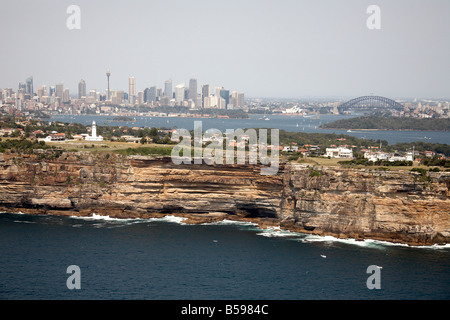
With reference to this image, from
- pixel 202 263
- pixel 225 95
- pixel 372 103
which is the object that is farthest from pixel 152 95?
pixel 202 263

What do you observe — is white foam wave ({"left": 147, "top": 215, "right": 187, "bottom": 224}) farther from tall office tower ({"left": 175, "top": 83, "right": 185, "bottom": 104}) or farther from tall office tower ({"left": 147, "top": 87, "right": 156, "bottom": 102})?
tall office tower ({"left": 147, "top": 87, "right": 156, "bottom": 102})

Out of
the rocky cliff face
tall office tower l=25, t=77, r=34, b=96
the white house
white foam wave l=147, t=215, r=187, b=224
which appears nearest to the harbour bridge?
tall office tower l=25, t=77, r=34, b=96

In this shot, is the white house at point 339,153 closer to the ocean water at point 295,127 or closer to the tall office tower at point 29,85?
the ocean water at point 295,127

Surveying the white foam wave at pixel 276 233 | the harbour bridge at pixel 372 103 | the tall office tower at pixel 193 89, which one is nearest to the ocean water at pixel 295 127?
the harbour bridge at pixel 372 103

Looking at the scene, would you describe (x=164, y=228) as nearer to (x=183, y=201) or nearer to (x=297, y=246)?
(x=183, y=201)

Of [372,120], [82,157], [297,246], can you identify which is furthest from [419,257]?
[372,120]
